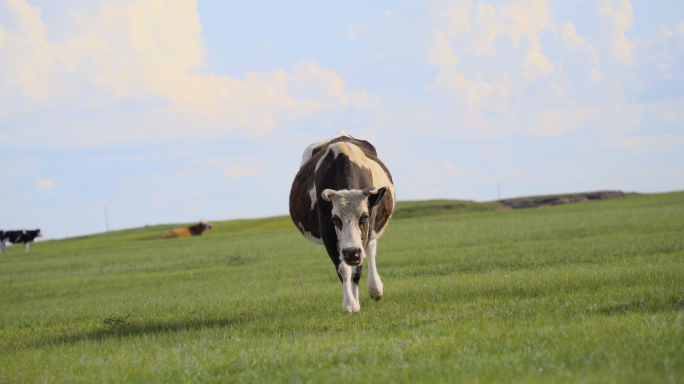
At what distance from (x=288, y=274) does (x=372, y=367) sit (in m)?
→ 14.2

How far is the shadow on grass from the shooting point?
10.3m

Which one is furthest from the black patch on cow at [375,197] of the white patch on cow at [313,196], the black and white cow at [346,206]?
the white patch on cow at [313,196]

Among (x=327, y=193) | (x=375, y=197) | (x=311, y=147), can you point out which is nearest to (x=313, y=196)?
(x=327, y=193)

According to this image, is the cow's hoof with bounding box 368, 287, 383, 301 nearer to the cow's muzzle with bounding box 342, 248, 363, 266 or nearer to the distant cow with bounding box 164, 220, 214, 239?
the cow's muzzle with bounding box 342, 248, 363, 266

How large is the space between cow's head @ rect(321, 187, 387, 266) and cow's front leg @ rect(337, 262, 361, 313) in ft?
2.50

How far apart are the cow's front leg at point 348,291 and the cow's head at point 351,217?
0.76m

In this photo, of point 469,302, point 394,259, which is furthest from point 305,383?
point 394,259

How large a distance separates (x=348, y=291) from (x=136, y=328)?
378 cm

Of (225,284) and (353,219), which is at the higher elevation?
(353,219)

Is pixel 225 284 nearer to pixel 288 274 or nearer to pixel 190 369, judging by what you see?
pixel 288 274

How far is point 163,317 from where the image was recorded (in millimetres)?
12383

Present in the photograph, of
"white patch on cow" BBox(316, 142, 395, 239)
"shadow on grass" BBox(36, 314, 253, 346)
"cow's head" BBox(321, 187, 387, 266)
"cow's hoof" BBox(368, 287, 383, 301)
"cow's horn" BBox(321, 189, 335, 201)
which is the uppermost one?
"white patch on cow" BBox(316, 142, 395, 239)

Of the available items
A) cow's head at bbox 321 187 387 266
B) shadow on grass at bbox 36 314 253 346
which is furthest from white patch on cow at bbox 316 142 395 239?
shadow on grass at bbox 36 314 253 346

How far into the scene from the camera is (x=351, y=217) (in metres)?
9.66
